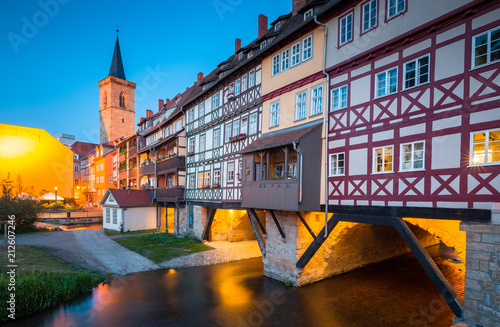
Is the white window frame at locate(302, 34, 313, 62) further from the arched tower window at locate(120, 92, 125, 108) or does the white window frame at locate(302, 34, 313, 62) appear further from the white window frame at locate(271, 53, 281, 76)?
the arched tower window at locate(120, 92, 125, 108)

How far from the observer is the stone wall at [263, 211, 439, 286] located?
12391mm

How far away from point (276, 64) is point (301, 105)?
9.73 ft

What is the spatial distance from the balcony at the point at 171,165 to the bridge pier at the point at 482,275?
2009cm

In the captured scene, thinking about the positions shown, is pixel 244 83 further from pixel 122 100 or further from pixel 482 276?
pixel 122 100

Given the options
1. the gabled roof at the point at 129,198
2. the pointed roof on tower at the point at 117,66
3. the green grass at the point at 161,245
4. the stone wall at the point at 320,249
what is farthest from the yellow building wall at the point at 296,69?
the pointed roof on tower at the point at 117,66

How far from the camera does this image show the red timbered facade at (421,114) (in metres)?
7.03

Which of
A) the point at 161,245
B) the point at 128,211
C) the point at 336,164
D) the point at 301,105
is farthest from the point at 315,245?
the point at 128,211

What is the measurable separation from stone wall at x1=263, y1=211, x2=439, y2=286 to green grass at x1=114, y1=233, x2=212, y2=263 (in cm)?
668

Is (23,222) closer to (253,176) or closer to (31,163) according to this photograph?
(31,163)

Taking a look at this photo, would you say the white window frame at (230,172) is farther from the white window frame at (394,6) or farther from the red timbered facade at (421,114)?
the white window frame at (394,6)

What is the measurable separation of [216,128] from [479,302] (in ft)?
53.5

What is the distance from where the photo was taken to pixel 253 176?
13445 millimetres

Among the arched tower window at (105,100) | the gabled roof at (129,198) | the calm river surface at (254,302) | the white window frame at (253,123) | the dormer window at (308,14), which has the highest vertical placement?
the arched tower window at (105,100)

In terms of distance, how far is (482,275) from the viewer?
696cm
